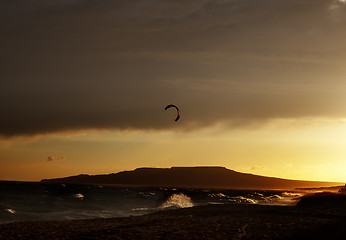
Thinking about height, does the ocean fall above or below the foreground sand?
below

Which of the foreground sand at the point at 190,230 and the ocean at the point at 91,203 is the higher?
the foreground sand at the point at 190,230

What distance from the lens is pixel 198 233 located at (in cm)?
1744

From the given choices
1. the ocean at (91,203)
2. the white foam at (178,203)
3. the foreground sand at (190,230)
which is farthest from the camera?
the white foam at (178,203)

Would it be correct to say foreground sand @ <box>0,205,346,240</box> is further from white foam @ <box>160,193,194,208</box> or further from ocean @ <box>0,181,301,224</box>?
white foam @ <box>160,193,194,208</box>

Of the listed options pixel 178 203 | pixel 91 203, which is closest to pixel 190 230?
pixel 178 203

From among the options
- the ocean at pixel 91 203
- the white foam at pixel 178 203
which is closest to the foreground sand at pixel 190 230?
the ocean at pixel 91 203

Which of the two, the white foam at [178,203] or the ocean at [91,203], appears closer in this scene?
the ocean at [91,203]

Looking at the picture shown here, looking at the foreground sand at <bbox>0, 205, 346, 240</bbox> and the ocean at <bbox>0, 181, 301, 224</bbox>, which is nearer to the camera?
the foreground sand at <bbox>0, 205, 346, 240</bbox>

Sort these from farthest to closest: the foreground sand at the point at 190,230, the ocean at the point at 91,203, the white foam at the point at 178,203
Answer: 1. the white foam at the point at 178,203
2. the ocean at the point at 91,203
3. the foreground sand at the point at 190,230

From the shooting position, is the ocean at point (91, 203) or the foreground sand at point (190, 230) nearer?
the foreground sand at point (190, 230)

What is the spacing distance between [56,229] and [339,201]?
36.3 meters

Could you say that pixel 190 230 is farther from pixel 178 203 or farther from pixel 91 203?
pixel 91 203

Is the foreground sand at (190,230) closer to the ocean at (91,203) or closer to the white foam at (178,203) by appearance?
the ocean at (91,203)

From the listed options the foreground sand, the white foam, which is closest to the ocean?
the white foam
